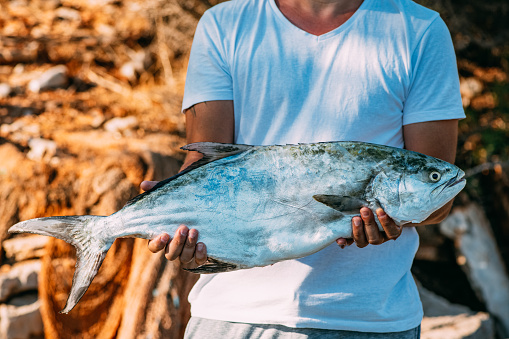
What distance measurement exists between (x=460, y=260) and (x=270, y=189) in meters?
3.64

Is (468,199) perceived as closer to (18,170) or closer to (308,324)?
(308,324)

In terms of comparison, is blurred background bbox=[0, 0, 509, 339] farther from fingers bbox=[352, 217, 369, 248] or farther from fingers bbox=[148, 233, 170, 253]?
fingers bbox=[352, 217, 369, 248]

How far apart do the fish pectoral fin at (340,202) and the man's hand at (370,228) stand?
3 cm

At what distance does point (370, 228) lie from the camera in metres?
1.54

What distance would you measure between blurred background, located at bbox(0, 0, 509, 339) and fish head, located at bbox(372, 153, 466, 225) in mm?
2252

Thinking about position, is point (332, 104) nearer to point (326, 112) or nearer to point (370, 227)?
point (326, 112)

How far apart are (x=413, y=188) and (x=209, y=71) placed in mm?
855

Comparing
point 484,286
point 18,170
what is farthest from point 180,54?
point 484,286

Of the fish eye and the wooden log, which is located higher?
the fish eye

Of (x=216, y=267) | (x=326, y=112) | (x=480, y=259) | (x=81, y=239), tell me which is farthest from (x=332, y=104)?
(x=480, y=259)

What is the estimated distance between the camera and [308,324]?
5.56 ft

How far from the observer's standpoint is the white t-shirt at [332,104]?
5.64 feet

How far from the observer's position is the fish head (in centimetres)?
156

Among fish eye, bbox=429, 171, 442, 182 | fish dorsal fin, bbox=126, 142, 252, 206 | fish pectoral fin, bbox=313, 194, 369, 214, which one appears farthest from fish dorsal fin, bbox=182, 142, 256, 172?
fish eye, bbox=429, 171, 442, 182
